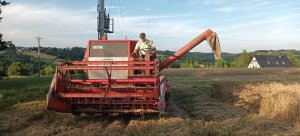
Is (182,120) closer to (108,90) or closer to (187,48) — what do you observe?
(108,90)

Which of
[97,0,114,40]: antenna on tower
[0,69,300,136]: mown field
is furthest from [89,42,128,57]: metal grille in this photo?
[97,0,114,40]: antenna on tower

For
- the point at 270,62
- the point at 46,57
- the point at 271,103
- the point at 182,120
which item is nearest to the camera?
the point at 182,120

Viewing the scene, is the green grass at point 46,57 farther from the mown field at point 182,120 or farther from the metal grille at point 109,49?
the metal grille at point 109,49

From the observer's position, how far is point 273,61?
102 m

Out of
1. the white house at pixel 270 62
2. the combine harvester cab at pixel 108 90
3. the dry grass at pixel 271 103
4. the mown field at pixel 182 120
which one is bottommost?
the mown field at pixel 182 120

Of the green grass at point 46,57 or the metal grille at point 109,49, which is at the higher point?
the green grass at point 46,57

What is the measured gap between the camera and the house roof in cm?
10049

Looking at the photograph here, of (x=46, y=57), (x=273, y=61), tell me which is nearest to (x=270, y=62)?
(x=273, y=61)

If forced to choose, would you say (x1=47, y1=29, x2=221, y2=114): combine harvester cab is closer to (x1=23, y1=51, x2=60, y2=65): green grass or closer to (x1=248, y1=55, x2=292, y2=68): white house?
(x1=23, y1=51, x2=60, y2=65): green grass

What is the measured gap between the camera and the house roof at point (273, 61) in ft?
330

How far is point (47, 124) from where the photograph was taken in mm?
9109

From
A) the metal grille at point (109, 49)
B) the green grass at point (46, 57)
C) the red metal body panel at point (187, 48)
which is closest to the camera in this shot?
the metal grille at point (109, 49)

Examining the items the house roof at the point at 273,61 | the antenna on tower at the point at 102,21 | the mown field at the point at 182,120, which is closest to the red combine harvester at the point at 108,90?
the mown field at the point at 182,120

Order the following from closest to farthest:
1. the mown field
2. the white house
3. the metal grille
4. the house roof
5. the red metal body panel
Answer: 1. the mown field
2. the metal grille
3. the red metal body panel
4. the white house
5. the house roof
